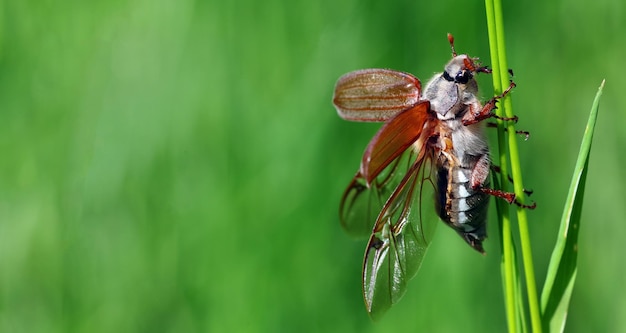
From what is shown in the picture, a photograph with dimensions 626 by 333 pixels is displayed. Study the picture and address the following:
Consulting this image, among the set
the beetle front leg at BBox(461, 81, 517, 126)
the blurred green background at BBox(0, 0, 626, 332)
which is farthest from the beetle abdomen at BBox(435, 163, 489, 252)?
the blurred green background at BBox(0, 0, 626, 332)

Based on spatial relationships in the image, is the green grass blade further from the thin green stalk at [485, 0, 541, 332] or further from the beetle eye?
the beetle eye

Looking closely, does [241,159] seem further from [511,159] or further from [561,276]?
[511,159]

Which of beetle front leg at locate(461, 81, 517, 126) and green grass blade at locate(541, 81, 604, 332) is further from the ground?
beetle front leg at locate(461, 81, 517, 126)

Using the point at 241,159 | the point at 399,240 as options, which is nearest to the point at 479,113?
the point at 399,240

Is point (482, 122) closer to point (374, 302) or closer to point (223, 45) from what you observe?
point (374, 302)

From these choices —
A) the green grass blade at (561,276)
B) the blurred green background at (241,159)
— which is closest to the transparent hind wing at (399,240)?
the green grass blade at (561,276)

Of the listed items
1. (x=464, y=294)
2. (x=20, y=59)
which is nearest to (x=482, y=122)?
(x=464, y=294)
